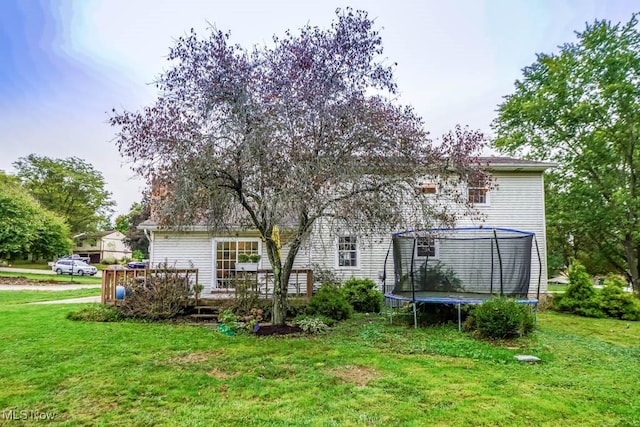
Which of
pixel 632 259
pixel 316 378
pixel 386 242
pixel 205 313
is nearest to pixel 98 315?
pixel 205 313

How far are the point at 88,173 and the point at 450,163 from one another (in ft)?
153

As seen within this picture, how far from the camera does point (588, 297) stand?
11078 millimetres

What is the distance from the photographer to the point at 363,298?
10.6m

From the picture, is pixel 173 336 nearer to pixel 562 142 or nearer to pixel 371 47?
pixel 371 47

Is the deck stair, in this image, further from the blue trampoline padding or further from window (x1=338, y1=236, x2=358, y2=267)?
window (x1=338, y1=236, x2=358, y2=267)

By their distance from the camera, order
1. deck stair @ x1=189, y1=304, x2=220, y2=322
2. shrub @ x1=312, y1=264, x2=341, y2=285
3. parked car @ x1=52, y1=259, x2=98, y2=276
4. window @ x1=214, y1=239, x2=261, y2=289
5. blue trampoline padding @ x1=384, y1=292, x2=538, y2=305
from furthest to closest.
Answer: parked car @ x1=52, y1=259, x2=98, y2=276 < window @ x1=214, y1=239, x2=261, y2=289 < shrub @ x1=312, y1=264, x2=341, y2=285 < deck stair @ x1=189, y1=304, x2=220, y2=322 < blue trampoline padding @ x1=384, y1=292, x2=538, y2=305

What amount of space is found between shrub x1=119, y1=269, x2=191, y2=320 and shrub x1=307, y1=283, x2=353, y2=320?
329 cm

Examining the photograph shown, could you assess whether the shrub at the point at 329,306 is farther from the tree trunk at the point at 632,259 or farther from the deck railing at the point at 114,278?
the tree trunk at the point at 632,259

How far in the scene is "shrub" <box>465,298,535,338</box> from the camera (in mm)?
6866

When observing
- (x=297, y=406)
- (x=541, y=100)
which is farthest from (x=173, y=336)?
(x=541, y=100)

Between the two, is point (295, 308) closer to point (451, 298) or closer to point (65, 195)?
point (451, 298)

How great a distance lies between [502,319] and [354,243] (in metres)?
6.01

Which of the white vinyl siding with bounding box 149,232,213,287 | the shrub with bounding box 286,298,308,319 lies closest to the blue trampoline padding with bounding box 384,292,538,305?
the shrub with bounding box 286,298,308,319
